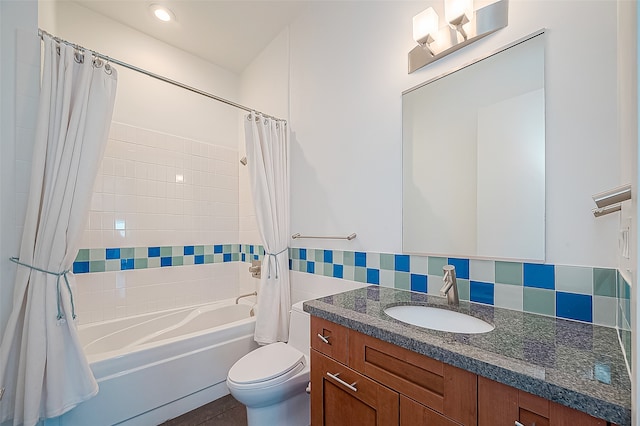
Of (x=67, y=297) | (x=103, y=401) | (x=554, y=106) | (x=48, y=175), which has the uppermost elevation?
(x=554, y=106)

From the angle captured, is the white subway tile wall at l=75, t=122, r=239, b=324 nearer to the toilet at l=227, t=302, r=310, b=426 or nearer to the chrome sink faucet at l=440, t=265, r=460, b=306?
the toilet at l=227, t=302, r=310, b=426

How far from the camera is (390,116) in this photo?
1.55 metres

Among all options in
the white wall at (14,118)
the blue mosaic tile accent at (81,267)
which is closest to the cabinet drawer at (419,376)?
the white wall at (14,118)

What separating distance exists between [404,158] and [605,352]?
1.07 meters

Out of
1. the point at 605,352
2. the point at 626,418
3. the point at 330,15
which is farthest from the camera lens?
the point at 330,15

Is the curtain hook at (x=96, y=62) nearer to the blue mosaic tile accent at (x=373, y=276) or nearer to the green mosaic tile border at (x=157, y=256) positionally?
the green mosaic tile border at (x=157, y=256)

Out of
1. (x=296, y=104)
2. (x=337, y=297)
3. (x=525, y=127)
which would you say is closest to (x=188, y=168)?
(x=296, y=104)

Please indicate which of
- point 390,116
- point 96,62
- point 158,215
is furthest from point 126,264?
point 390,116

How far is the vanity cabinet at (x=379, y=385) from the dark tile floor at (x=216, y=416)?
880mm

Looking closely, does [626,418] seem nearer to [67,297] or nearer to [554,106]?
[554,106]

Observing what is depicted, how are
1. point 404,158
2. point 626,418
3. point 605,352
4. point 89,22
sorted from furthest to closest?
point 89,22, point 404,158, point 605,352, point 626,418

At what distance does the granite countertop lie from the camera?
540mm

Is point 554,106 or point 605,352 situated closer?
point 605,352

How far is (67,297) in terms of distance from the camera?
4.34 ft
